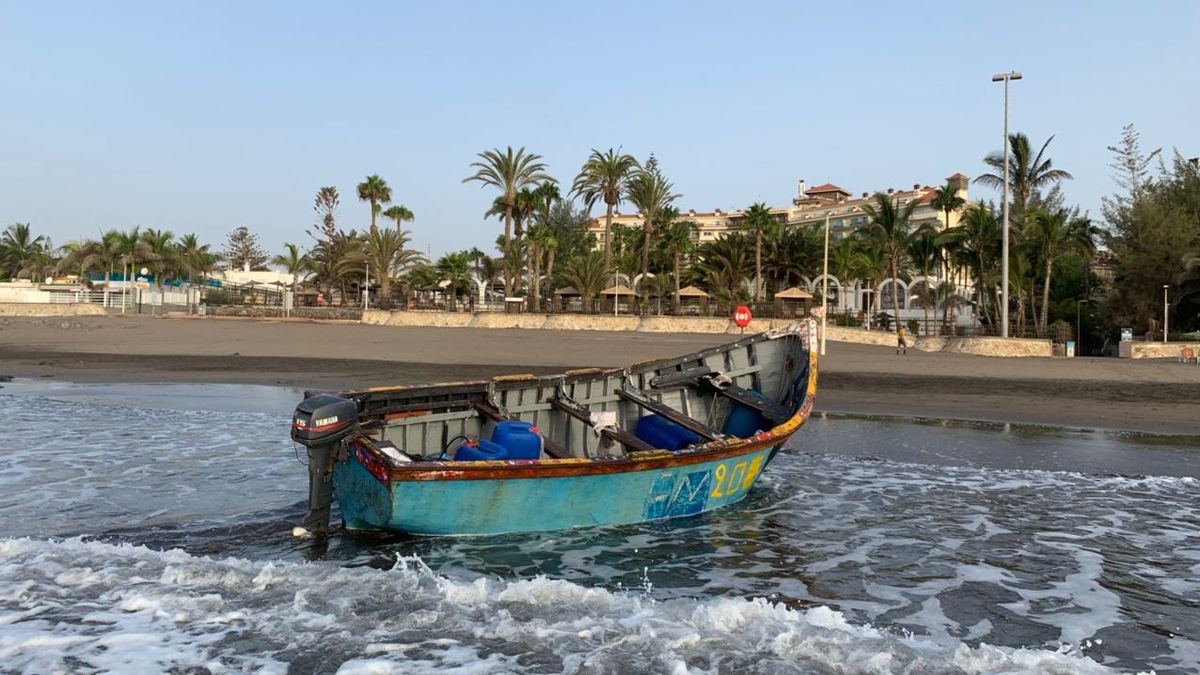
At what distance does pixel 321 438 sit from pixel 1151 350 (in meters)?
39.7

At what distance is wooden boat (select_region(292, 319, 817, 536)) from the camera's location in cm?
723

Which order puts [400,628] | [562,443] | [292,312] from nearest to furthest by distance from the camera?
[400,628]
[562,443]
[292,312]

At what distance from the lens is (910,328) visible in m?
43.7

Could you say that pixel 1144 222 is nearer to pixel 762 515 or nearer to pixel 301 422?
pixel 762 515

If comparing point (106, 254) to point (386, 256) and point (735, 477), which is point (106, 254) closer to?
point (386, 256)

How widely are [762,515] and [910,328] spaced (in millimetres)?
37203

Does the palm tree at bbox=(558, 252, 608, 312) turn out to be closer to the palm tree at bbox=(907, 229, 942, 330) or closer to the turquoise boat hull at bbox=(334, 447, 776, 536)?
the palm tree at bbox=(907, 229, 942, 330)

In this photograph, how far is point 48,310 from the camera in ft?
171

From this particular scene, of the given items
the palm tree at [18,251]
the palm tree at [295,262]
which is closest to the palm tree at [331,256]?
the palm tree at [295,262]

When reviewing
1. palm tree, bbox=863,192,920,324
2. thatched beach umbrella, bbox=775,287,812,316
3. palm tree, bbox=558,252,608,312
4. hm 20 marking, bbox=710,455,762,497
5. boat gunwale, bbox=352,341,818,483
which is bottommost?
hm 20 marking, bbox=710,455,762,497

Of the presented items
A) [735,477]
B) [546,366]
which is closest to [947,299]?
[546,366]

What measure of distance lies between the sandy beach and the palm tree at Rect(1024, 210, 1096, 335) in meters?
15.3

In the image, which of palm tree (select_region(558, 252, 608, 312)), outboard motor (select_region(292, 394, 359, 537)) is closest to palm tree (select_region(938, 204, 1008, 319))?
palm tree (select_region(558, 252, 608, 312))

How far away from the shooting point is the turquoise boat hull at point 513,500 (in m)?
7.17
